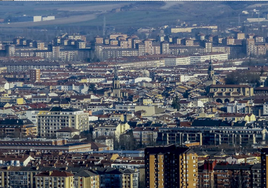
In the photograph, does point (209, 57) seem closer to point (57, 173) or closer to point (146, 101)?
point (146, 101)

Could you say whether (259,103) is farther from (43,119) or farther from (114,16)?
(114,16)

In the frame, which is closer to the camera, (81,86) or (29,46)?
(81,86)

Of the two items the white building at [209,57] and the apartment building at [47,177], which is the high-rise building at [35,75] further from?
the apartment building at [47,177]

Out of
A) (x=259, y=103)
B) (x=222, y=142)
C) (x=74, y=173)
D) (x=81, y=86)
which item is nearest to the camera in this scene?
(x=74, y=173)

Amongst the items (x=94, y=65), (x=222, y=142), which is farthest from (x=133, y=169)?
(x=94, y=65)

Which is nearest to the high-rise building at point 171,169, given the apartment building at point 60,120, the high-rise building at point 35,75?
the apartment building at point 60,120
